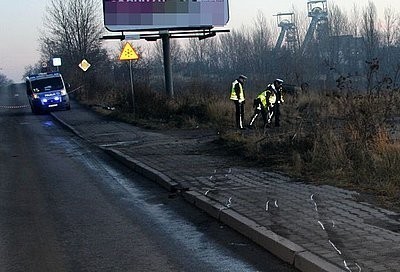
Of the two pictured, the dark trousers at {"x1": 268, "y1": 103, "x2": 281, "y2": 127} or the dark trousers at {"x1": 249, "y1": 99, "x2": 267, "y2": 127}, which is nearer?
the dark trousers at {"x1": 268, "y1": 103, "x2": 281, "y2": 127}

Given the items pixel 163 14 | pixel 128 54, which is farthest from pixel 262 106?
pixel 163 14

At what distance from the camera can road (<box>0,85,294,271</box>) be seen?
21.2 feet

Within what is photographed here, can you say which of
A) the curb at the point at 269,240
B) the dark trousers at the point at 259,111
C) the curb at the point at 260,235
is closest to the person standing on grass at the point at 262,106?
the dark trousers at the point at 259,111

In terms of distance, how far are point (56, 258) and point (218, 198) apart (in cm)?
307

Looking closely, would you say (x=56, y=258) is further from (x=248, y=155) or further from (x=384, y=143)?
(x=248, y=155)

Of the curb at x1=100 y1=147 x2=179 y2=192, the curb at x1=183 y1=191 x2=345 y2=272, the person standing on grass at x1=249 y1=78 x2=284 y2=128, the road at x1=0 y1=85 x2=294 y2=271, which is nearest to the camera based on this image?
the curb at x1=183 y1=191 x2=345 y2=272

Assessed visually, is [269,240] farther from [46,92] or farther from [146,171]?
[46,92]

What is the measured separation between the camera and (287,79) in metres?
28.4

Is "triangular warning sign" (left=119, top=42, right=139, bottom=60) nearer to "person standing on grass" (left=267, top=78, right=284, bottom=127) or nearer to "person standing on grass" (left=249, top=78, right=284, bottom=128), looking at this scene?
"person standing on grass" (left=249, top=78, right=284, bottom=128)

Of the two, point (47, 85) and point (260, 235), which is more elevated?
point (47, 85)

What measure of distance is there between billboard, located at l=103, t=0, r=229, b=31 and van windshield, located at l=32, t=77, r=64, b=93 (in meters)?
13.8

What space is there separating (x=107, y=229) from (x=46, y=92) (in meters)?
33.8

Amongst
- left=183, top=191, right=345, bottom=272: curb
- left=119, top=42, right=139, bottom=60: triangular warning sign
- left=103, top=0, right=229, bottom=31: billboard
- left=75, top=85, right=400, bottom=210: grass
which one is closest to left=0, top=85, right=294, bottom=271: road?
left=183, top=191, right=345, bottom=272: curb

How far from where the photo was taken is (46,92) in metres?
40.6
